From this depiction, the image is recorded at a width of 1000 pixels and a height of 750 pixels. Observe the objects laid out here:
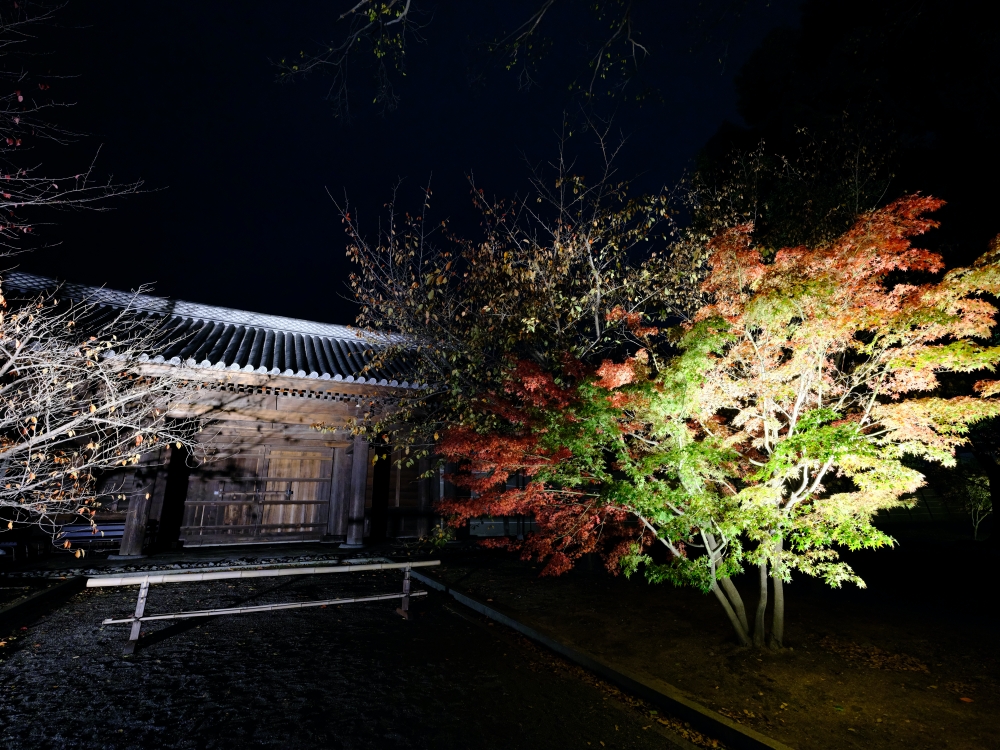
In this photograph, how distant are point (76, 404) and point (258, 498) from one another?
170 inches

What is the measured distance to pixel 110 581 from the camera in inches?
225

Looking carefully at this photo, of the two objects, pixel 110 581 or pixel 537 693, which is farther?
pixel 110 581

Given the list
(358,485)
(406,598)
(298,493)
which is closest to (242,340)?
(298,493)

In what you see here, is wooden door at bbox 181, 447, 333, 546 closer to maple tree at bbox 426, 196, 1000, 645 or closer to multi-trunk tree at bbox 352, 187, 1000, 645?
multi-trunk tree at bbox 352, 187, 1000, 645

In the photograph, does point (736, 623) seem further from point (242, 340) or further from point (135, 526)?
point (242, 340)

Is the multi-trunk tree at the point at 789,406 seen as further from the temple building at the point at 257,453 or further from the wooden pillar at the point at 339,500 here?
the wooden pillar at the point at 339,500

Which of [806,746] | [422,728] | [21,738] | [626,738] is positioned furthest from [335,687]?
[806,746]

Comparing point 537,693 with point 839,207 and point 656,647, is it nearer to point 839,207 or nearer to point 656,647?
point 656,647

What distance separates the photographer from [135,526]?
1032 centimetres

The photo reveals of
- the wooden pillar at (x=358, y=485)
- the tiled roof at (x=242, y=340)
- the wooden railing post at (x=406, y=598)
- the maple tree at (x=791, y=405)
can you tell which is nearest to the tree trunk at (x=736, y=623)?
the maple tree at (x=791, y=405)

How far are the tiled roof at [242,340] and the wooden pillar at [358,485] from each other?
1842mm

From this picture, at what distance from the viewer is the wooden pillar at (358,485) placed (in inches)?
488

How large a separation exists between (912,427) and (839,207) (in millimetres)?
5843

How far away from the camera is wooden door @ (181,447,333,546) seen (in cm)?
1182
